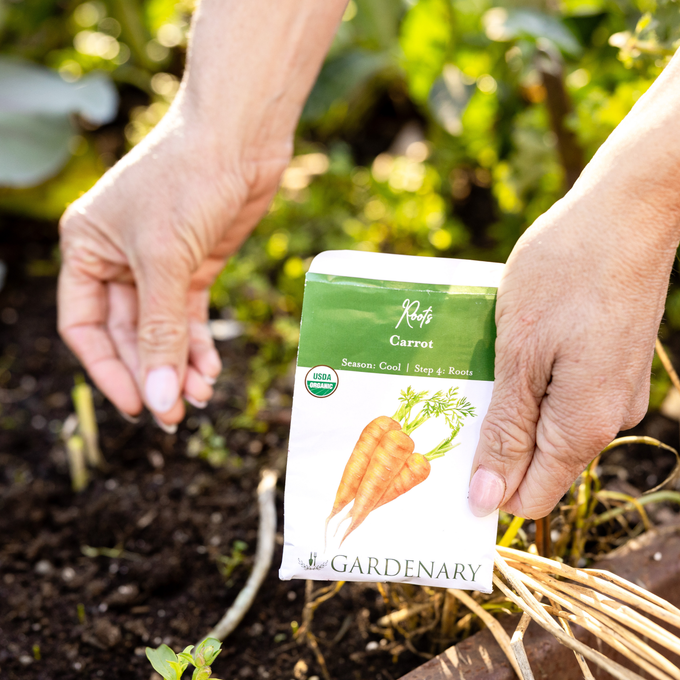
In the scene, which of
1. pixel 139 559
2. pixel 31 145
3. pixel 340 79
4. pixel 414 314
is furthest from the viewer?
pixel 340 79

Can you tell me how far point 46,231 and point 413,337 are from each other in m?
1.90

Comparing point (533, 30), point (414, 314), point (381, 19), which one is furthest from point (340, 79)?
point (414, 314)

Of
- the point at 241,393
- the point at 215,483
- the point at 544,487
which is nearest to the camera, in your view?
the point at 544,487

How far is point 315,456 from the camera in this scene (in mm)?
759

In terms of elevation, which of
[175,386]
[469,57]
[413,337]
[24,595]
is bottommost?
[24,595]

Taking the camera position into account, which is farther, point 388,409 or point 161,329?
point 161,329

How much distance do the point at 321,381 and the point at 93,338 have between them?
0.66 metres

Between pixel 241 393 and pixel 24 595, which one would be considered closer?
pixel 24 595

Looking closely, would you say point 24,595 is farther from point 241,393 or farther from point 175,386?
point 241,393

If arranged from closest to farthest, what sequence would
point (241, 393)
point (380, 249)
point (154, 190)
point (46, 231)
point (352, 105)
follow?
point (154, 190)
point (241, 393)
point (380, 249)
point (46, 231)
point (352, 105)

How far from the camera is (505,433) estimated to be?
0.73 meters

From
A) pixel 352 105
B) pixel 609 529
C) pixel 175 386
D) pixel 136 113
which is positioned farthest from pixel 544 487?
pixel 136 113

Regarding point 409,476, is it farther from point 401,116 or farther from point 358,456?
point 401,116

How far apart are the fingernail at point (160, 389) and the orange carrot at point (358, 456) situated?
0.46m
